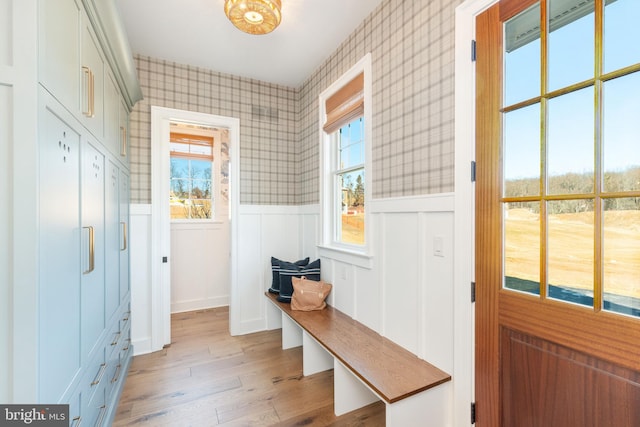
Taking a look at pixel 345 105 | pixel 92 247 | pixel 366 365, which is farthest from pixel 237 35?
pixel 366 365

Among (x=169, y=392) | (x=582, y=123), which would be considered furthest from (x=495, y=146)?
(x=169, y=392)

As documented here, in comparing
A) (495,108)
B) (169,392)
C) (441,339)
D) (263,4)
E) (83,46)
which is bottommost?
(169,392)

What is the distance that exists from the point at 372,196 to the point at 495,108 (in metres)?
1.00

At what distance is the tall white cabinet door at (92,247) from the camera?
4.35 ft

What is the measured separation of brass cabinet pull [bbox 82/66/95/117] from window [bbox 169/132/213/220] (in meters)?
2.77

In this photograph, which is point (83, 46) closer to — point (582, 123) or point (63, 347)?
point (63, 347)

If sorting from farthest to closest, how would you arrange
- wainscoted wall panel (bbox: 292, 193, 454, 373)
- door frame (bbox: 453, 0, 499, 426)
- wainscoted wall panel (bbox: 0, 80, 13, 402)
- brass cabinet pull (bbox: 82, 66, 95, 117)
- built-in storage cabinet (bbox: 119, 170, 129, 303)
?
built-in storage cabinet (bbox: 119, 170, 129, 303)
wainscoted wall panel (bbox: 292, 193, 454, 373)
door frame (bbox: 453, 0, 499, 426)
brass cabinet pull (bbox: 82, 66, 95, 117)
wainscoted wall panel (bbox: 0, 80, 13, 402)

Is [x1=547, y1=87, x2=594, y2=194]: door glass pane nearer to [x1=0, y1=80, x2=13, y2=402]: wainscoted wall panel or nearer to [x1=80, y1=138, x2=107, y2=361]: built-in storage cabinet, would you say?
[x1=0, y1=80, x2=13, y2=402]: wainscoted wall panel

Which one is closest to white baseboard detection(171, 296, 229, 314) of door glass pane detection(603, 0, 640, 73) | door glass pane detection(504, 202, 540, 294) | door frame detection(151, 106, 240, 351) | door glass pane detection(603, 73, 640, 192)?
door frame detection(151, 106, 240, 351)

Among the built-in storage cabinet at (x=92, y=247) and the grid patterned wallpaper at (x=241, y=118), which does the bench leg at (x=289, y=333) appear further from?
the built-in storage cabinet at (x=92, y=247)

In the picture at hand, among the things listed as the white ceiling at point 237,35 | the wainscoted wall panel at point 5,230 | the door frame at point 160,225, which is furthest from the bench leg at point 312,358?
the white ceiling at point 237,35

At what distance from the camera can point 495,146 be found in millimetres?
1369

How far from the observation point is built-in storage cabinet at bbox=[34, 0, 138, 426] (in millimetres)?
948

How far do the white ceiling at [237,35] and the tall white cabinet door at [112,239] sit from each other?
4.14 feet
